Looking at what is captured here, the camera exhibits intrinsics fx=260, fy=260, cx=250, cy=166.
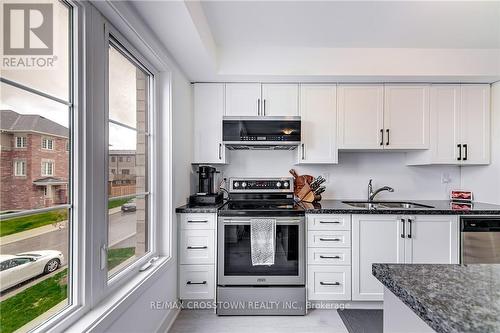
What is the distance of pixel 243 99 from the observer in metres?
2.75

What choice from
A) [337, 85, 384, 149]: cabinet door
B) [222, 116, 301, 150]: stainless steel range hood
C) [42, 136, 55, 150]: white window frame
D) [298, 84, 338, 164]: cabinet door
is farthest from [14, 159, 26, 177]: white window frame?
[337, 85, 384, 149]: cabinet door

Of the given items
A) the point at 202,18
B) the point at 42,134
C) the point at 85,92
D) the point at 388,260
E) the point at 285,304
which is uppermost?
the point at 202,18

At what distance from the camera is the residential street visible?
0.94 metres

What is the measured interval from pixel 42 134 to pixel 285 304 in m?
2.17

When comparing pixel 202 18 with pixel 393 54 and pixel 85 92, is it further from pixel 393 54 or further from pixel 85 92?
pixel 393 54

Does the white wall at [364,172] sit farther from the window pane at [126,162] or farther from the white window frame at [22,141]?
the white window frame at [22,141]

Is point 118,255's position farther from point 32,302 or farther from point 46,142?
point 46,142

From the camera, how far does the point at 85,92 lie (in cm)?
125

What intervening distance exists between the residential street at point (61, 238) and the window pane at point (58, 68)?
→ 0.59 meters

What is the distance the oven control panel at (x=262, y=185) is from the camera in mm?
2762

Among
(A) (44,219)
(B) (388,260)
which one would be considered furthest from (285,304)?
(A) (44,219)

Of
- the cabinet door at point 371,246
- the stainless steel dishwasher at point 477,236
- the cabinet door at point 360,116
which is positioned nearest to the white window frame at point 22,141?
the cabinet door at point 371,246

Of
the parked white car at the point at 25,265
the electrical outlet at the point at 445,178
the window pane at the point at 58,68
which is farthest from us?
the electrical outlet at the point at 445,178

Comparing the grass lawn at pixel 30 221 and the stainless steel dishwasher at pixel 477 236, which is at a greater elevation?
the grass lawn at pixel 30 221
